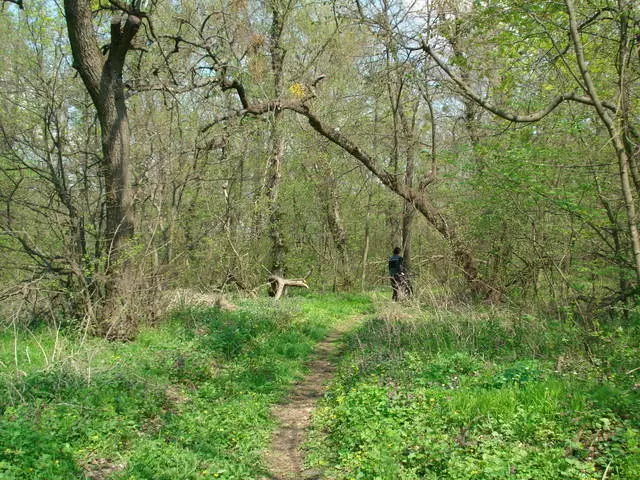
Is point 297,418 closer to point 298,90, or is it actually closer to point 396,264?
point 396,264

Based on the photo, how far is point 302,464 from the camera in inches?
199

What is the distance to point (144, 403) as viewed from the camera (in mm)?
5707

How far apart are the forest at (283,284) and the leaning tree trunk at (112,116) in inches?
1.4

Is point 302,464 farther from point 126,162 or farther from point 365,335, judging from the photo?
point 126,162

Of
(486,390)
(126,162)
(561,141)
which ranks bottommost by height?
(486,390)

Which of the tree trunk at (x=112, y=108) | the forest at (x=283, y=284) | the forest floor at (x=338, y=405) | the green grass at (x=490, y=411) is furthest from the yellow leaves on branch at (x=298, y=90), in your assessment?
the green grass at (x=490, y=411)

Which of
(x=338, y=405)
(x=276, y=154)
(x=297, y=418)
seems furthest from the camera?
(x=276, y=154)

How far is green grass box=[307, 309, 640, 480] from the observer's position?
13.4 feet

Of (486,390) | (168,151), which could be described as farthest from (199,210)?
(486,390)

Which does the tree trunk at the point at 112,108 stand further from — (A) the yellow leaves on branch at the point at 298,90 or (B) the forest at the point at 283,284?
(A) the yellow leaves on branch at the point at 298,90

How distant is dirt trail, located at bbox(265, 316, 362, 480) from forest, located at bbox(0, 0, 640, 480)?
4cm

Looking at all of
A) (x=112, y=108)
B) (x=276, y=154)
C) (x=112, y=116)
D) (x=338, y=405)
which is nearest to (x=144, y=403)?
(x=338, y=405)

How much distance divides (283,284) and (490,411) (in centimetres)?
1093

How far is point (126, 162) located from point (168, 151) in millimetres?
1474
